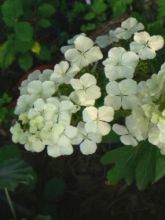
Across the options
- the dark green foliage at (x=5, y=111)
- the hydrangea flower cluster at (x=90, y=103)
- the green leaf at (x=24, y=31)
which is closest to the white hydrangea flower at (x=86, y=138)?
the hydrangea flower cluster at (x=90, y=103)

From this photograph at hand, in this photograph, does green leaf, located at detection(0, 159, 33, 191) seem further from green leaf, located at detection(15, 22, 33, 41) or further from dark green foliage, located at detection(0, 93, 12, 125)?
green leaf, located at detection(15, 22, 33, 41)

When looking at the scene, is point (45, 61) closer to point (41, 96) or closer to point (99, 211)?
point (99, 211)

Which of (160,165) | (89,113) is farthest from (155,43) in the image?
(160,165)

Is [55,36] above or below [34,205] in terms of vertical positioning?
above

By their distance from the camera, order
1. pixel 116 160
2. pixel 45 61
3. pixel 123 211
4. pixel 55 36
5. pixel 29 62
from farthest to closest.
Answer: pixel 55 36, pixel 45 61, pixel 29 62, pixel 123 211, pixel 116 160

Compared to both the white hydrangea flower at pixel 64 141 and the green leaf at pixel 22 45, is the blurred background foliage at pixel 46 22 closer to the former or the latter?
the green leaf at pixel 22 45

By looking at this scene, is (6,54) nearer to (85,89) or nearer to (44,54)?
(44,54)

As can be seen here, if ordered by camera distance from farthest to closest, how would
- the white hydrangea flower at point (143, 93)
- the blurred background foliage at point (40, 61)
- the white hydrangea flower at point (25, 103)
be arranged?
the blurred background foliage at point (40, 61)
the white hydrangea flower at point (25, 103)
the white hydrangea flower at point (143, 93)

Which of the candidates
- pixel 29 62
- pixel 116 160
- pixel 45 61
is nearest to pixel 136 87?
pixel 116 160
